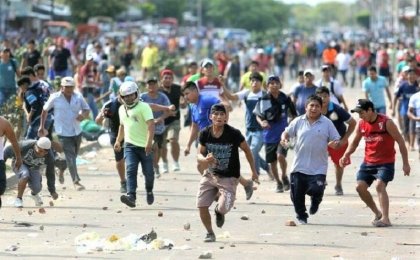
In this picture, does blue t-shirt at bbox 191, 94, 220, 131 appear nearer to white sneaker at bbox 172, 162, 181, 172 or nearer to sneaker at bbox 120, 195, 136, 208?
sneaker at bbox 120, 195, 136, 208

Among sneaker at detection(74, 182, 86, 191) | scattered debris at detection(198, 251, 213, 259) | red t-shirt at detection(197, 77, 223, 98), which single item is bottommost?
sneaker at detection(74, 182, 86, 191)

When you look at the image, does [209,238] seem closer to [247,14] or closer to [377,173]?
[377,173]

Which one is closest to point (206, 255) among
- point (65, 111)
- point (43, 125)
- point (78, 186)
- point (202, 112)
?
point (202, 112)

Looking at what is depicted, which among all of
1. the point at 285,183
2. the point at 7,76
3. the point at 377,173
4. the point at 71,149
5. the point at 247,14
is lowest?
the point at 247,14

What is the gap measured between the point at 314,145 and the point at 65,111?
4.90m

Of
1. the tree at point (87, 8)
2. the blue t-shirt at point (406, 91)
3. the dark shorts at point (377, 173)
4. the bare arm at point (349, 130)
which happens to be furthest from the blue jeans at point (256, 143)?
the tree at point (87, 8)

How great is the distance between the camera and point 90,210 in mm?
16859

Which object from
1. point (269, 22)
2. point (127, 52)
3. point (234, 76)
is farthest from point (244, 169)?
point (269, 22)

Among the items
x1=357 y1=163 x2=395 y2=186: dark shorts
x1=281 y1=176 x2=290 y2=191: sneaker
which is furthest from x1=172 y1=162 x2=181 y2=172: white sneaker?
x1=357 y1=163 x2=395 y2=186: dark shorts

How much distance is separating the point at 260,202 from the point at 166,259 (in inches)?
201

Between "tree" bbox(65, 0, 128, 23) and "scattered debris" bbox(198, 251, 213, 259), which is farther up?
"tree" bbox(65, 0, 128, 23)

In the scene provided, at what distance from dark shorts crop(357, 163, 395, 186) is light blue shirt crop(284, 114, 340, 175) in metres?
0.42

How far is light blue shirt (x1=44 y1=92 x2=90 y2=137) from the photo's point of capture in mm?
18875

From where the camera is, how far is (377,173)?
15070 millimetres
